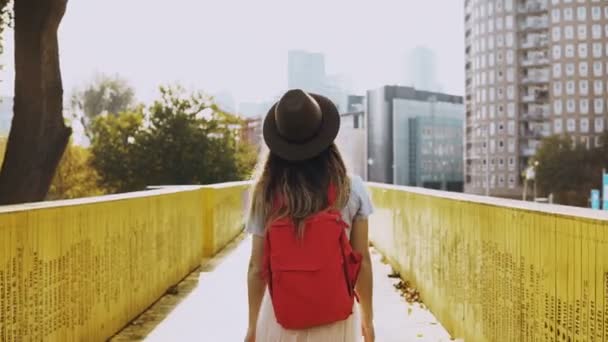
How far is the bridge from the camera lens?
4.66m

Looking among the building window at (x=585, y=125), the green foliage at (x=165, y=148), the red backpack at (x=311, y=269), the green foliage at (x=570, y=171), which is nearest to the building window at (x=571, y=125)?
the building window at (x=585, y=125)

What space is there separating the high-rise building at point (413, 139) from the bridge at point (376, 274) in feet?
448

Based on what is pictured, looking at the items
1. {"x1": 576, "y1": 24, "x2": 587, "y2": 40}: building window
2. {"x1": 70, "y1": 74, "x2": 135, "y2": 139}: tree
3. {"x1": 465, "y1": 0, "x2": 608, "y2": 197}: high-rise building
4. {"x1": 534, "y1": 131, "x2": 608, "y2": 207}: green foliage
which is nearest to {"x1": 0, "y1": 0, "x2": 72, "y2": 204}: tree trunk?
{"x1": 70, "y1": 74, "x2": 135, "y2": 139}: tree

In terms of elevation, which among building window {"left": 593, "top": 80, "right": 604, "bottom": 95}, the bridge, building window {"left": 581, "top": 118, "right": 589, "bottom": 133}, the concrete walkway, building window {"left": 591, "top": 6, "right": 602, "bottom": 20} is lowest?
the concrete walkway

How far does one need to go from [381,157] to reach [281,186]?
6064 inches

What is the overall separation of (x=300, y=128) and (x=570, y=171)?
99262mm

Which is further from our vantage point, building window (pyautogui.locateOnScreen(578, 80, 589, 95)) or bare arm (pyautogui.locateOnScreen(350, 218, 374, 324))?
building window (pyautogui.locateOnScreen(578, 80, 589, 95))

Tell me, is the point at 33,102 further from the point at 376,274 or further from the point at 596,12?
the point at 596,12

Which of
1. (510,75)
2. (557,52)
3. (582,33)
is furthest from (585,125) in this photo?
(582,33)

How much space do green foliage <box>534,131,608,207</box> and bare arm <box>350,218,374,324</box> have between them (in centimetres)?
9834

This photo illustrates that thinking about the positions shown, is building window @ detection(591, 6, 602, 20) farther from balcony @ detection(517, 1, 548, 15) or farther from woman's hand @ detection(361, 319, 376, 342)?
woman's hand @ detection(361, 319, 376, 342)

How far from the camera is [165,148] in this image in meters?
62.5

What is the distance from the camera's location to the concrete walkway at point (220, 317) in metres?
8.32

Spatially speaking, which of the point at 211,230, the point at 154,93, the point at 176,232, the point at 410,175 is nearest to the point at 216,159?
the point at 154,93
